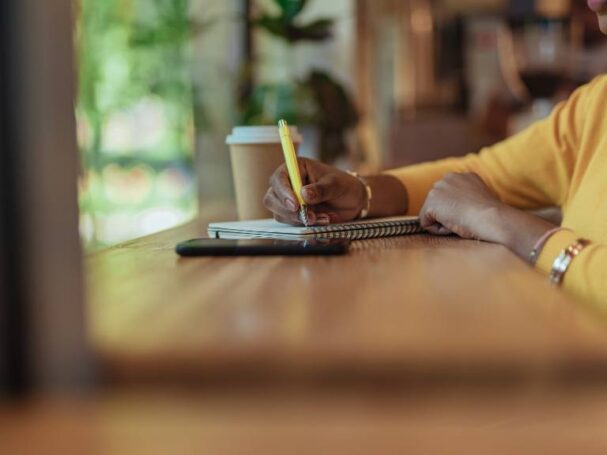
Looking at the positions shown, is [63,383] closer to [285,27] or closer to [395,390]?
[395,390]

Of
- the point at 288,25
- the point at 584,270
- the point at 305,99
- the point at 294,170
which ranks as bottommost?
the point at 584,270

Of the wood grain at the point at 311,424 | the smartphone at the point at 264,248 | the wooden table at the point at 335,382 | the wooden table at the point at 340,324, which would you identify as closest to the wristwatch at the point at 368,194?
the smartphone at the point at 264,248

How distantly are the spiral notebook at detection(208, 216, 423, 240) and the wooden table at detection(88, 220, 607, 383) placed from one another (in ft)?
0.69

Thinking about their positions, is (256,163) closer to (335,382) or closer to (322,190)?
(322,190)

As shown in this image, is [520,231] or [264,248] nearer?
[264,248]

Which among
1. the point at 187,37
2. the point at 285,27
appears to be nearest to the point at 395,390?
the point at 285,27

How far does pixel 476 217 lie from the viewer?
945mm

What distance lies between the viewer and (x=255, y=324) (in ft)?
1.42

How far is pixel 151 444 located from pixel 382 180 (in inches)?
35.0

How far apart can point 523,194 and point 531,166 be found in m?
0.06

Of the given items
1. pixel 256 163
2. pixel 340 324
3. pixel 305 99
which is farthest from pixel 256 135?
pixel 305 99

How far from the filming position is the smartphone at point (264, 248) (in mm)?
740

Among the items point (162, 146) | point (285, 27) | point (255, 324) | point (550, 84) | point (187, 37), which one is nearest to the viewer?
point (255, 324)

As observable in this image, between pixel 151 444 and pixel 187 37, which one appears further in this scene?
pixel 187 37
